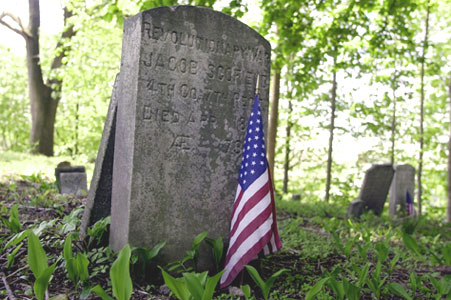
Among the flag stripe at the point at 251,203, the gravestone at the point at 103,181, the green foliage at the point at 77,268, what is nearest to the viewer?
the green foliage at the point at 77,268

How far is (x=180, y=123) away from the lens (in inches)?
134

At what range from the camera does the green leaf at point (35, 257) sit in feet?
8.36

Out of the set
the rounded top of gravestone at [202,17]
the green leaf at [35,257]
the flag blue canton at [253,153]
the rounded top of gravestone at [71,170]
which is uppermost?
the rounded top of gravestone at [202,17]

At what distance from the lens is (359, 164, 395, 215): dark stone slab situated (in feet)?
30.7

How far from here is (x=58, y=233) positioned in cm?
377

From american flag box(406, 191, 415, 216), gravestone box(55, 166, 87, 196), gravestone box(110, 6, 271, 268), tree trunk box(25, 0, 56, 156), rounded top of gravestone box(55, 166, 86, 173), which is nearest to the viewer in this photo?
gravestone box(110, 6, 271, 268)

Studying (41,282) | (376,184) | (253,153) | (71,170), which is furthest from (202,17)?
(376,184)

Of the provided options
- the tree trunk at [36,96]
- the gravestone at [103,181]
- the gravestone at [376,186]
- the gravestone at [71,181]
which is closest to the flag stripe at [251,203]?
the gravestone at [103,181]

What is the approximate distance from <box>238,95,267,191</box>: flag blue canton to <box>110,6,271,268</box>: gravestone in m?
0.16

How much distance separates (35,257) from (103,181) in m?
1.36

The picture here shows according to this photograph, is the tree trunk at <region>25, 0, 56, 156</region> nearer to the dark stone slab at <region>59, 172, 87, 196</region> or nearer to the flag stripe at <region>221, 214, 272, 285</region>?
the dark stone slab at <region>59, 172, 87, 196</region>

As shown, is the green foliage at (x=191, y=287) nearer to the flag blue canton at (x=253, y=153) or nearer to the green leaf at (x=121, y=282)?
the green leaf at (x=121, y=282)

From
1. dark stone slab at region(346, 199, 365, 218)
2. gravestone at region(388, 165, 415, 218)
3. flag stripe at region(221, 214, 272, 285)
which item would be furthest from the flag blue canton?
gravestone at region(388, 165, 415, 218)

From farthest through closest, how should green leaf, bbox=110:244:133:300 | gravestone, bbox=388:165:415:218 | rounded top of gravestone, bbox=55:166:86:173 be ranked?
gravestone, bbox=388:165:415:218 → rounded top of gravestone, bbox=55:166:86:173 → green leaf, bbox=110:244:133:300
